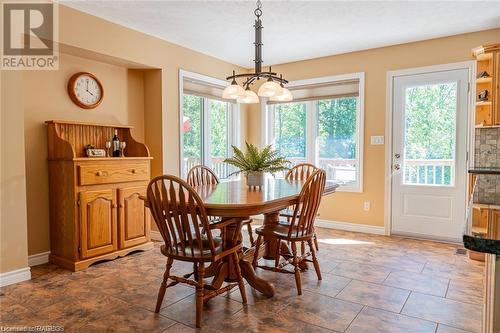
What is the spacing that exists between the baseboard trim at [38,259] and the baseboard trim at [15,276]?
0.37 metres

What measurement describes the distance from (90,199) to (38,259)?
832mm

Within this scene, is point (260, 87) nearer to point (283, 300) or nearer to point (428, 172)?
point (283, 300)

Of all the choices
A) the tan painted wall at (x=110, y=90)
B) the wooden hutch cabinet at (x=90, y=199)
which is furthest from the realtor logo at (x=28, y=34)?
the wooden hutch cabinet at (x=90, y=199)

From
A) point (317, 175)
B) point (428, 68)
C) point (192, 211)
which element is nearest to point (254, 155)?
point (317, 175)

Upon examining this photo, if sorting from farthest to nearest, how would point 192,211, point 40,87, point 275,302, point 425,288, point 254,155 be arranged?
point 40,87 → point 254,155 → point 425,288 → point 275,302 → point 192,211

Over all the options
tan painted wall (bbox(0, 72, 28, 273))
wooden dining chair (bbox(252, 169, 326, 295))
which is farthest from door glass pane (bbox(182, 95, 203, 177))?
wooden dining chair (bbox(252, 169, 326, 295))

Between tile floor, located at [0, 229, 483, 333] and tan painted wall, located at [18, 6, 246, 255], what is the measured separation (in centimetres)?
73

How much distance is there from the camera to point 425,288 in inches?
104

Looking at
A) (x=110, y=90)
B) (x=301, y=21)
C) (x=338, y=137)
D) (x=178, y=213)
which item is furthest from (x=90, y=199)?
(x=338, y=137)

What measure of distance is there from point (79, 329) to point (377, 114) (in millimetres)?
3940

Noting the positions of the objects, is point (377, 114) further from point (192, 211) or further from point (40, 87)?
point (40, 87)

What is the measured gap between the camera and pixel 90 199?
10.3ft

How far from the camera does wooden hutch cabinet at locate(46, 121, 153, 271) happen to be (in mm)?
3082

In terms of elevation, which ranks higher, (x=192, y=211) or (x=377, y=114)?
(x=377, y=114)
